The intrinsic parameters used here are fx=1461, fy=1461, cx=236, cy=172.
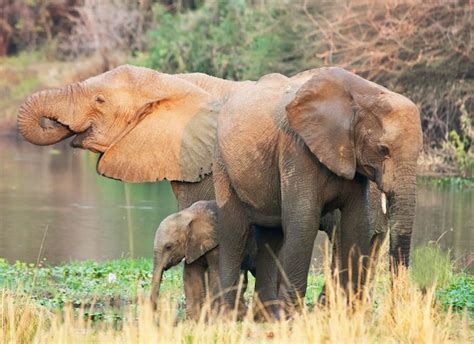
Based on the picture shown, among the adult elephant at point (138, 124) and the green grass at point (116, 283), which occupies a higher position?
the adult elephant at point (138, 124)

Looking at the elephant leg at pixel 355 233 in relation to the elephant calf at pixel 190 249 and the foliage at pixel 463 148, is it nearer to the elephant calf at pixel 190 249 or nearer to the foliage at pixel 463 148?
the elephant calf at pixel 190 249

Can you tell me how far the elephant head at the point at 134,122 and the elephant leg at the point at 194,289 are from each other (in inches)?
39.1

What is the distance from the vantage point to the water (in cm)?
1836

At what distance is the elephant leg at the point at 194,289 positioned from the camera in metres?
11.4

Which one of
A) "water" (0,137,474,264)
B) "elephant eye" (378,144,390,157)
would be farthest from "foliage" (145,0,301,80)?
"elephant eye" (378,144,390,157)

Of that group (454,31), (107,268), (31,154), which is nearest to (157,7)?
(31,154)

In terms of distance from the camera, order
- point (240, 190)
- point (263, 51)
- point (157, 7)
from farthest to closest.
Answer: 1. point (157, 7)
2. point (263, 51)
3. point (240, 190)

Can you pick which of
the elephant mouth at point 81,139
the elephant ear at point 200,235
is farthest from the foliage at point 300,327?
the elephant mouth at point 81,139

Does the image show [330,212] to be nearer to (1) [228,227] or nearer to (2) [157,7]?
(1) [228,227]

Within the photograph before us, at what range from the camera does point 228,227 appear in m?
11.6

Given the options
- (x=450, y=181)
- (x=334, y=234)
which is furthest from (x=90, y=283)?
(x=450, y=181)

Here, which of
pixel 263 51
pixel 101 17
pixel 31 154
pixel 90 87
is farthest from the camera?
pixel 101 17

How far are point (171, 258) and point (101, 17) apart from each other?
3576cm

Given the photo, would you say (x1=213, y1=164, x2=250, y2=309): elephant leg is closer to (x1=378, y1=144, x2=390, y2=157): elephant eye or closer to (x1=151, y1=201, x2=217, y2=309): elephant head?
(x1=151, y1=201, x2=217, y2=309): elephant head
